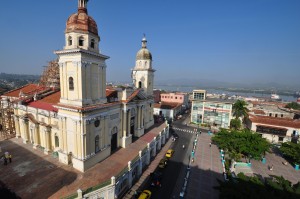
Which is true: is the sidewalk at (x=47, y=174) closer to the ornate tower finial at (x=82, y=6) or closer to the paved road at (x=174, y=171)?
the paved road at (x=174, y=171)

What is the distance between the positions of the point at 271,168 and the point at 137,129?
2334 cm

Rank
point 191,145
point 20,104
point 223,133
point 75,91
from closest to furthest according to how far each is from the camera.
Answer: point 75,91 → point 20,104 → point 223,133 → point 191,145

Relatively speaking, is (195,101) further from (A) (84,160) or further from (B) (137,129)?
(A) (84,160)

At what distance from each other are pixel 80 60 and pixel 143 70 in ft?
52.6

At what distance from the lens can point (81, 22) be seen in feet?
58.1

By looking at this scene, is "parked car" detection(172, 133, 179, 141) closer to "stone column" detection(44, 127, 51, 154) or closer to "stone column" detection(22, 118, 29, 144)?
"stone column" detection(44, 127, 51, 154)

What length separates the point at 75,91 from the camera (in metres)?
17.9

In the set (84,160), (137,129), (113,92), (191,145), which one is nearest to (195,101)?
(191,145)

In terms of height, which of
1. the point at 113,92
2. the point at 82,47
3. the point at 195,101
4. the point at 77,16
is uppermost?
the point at 77,16

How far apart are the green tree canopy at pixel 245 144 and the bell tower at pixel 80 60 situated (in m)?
23.2

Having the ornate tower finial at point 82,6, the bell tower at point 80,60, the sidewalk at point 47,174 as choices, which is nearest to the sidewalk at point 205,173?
the sidewalk at point 47,174

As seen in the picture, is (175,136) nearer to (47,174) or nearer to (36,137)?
(47,174)

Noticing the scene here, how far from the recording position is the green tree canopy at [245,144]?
25.2 m

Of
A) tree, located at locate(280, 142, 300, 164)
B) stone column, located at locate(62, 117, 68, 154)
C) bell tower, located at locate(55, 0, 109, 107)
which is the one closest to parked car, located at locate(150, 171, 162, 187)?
stone column, located at locate(62, 117, 68, 154)
